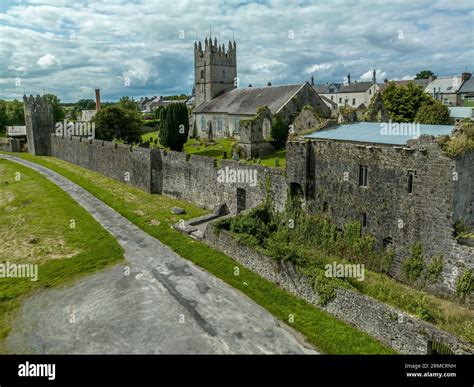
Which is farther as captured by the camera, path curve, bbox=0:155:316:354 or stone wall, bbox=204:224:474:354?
path curve, bbox=0:155:316:354

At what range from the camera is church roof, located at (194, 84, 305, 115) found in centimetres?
4641

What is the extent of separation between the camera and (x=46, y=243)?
2180 centimetres

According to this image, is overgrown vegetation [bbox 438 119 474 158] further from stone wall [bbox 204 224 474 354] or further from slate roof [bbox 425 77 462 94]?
slate roof [bbox 425 77 462 94]

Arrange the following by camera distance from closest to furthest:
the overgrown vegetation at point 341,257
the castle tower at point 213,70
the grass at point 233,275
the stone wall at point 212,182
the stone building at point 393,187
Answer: the grass at point 233,275 < the overgrown vegetation at point 341,257 < the stone building at point 393,187 < the stone wall at point 212,182 < the castle tower at point 213,70

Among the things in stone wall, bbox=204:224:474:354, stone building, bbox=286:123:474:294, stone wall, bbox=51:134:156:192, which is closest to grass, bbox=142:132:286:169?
stone wall, bbox=51:134:156:192

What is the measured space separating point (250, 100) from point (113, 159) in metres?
21.0

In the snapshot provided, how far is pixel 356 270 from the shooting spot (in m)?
18.0

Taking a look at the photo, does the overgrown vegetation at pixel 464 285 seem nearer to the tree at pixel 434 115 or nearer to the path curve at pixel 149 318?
the path curve at pixel 149 318

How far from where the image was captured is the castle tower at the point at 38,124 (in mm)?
56656

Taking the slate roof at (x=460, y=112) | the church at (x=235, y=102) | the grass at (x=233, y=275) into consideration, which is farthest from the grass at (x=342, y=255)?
the slate roof at (x=460, y=112)

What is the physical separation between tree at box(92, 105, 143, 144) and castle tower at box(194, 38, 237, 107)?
41.8 feet

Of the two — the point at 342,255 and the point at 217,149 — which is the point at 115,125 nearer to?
the point at 217,149

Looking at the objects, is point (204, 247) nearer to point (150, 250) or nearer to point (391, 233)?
point (150, 250)

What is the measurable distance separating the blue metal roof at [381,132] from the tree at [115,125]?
37660 millimetres
